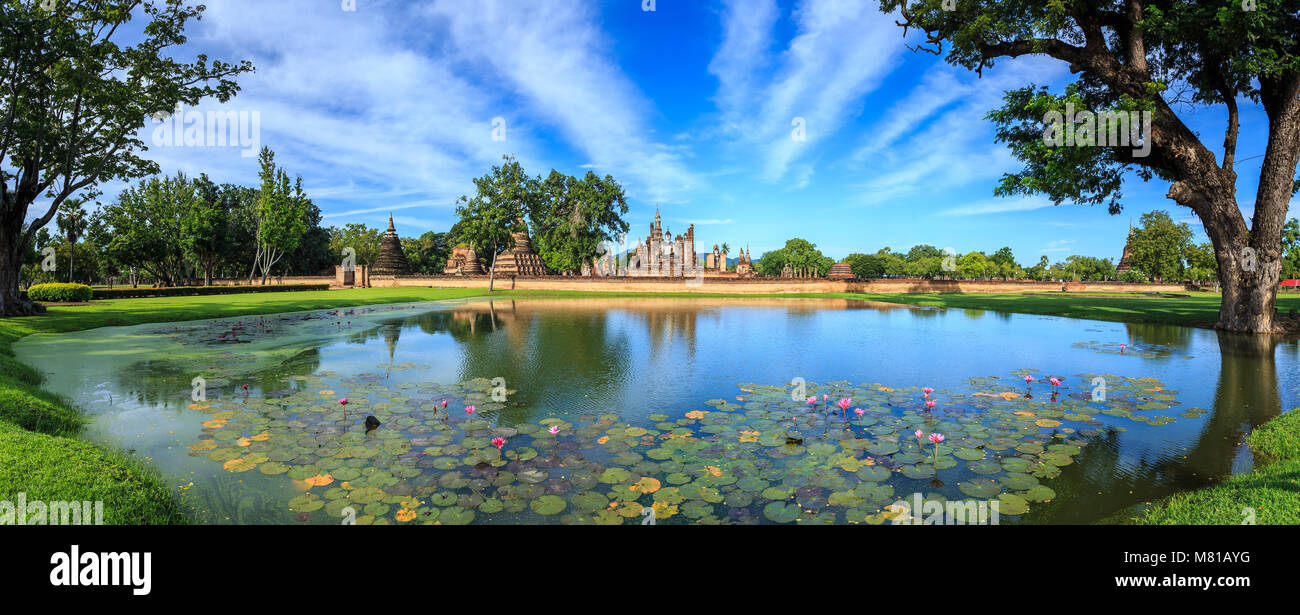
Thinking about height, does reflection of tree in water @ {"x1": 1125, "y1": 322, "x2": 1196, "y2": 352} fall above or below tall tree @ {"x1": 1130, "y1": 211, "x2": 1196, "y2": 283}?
below

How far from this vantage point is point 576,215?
2005 inches

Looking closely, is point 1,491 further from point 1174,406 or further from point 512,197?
point 512,197

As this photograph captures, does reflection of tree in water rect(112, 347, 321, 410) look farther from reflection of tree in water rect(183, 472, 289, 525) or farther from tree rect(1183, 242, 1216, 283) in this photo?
→ tree rect(1183, 242, 1216, 283)

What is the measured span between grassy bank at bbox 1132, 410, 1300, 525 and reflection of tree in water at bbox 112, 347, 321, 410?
10618mm

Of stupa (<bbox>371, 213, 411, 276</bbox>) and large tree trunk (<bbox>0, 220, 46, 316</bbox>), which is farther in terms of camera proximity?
stupa (<bbox>371, 213, 411, 276</bbox>)

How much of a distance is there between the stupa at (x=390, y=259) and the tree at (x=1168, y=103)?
175 ft

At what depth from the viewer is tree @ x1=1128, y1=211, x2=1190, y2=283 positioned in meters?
53.7

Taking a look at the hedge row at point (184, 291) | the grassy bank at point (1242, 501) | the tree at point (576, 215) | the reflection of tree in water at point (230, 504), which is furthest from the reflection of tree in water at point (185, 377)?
the tree at point (576, 215)

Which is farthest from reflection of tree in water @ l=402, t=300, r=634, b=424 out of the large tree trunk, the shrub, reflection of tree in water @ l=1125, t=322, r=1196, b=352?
the shrub

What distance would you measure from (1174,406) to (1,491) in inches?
485

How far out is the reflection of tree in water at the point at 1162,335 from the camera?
44.7ft

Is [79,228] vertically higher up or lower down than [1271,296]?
higher up

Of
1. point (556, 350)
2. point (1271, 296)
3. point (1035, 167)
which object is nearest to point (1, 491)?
point (556, 350)

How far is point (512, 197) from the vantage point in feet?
151
